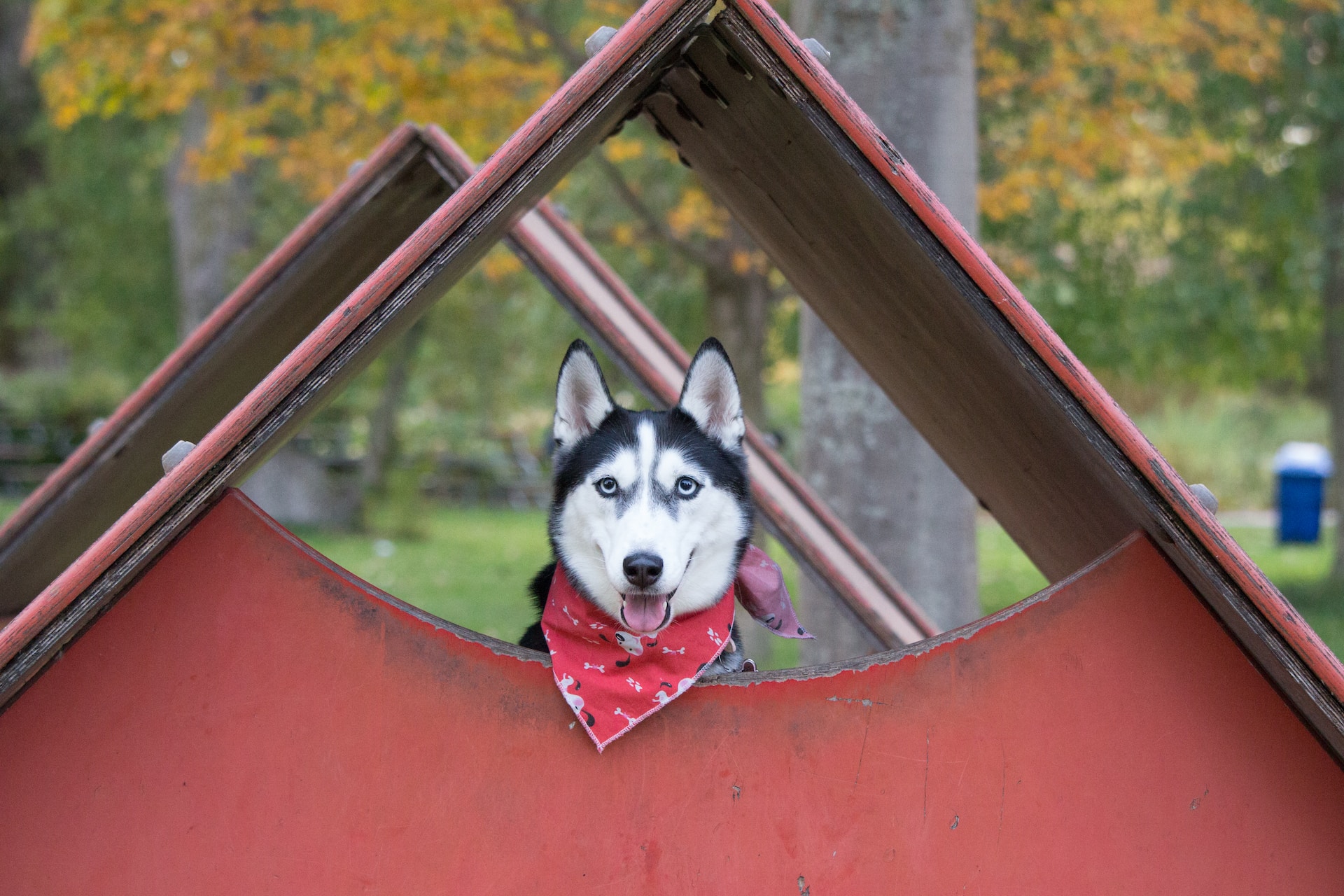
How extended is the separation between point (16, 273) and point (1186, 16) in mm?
22073

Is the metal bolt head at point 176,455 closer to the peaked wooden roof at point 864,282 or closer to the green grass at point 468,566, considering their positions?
the peaked wooden roof at point 864,282

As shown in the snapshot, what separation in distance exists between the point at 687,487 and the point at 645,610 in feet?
1.19

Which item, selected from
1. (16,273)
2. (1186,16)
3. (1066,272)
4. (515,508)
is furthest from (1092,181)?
(16,273)

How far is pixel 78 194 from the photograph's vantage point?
17969 mm

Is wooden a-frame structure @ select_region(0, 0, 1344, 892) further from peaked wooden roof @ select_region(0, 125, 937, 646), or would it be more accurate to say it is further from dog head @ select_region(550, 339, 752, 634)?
peaked wooden roof @ select_region(0, 125, 937, 646)

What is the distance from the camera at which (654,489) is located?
245 centimetres

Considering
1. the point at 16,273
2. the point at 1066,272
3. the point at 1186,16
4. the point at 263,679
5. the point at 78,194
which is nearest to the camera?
the point at 263,679

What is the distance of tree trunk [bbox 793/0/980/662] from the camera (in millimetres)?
4598

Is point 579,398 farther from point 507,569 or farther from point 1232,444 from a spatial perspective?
point 1232,444

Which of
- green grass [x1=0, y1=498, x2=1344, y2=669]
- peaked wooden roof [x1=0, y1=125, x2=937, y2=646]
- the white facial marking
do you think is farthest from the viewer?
green grass [x1=0, y1=498, x2=1344, y2=669]

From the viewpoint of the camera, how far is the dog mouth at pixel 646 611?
7.29 feet

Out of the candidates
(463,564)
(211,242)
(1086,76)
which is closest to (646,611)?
(1086,76)

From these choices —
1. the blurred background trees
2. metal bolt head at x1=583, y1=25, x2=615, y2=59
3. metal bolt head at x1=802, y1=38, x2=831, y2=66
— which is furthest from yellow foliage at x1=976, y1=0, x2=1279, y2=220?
metal bolt head at x1=583, y1=25, x2=615, y2=59

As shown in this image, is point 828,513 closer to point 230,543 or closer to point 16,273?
point 230,543
